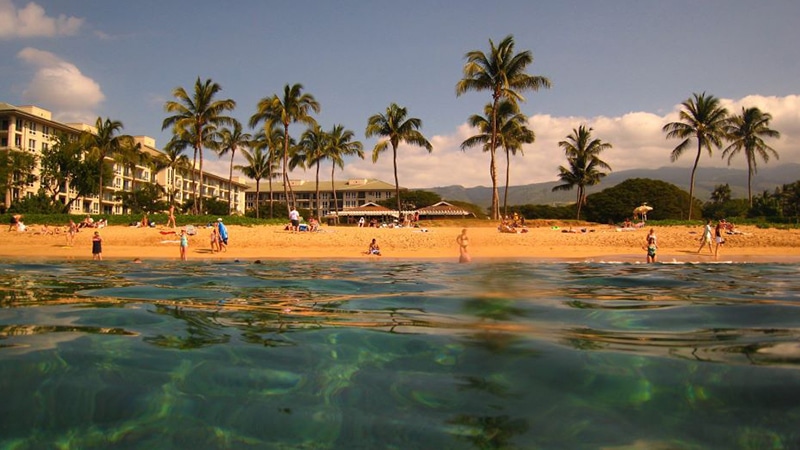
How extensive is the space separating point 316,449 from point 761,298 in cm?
Result: 683

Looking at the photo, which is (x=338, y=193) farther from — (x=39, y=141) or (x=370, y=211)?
(x=39, y=141)

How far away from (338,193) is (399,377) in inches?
4544

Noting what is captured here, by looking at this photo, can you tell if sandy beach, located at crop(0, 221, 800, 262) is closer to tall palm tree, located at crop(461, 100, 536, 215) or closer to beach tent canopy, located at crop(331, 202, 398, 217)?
tall palm tree, located at crop(461, 100, 536, 215)

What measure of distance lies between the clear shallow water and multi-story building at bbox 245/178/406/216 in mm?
102556

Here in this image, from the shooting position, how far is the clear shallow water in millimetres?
2684

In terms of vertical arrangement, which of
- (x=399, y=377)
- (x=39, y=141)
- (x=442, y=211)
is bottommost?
(x=399, y=377)

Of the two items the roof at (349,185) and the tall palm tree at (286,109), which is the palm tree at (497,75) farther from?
the roof at (349,185)

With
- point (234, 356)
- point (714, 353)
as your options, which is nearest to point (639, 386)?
point (714, 353)

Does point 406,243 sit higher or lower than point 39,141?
lower

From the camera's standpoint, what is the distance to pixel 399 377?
346 centimetres

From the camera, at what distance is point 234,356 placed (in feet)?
12.6

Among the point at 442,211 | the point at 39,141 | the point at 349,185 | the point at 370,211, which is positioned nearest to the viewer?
the point at 442,211

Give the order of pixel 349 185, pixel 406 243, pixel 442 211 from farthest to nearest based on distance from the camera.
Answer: pixel 349 185 → pixel 442 211 → pixel 406 243

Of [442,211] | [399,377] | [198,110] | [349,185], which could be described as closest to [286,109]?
[198,110]
